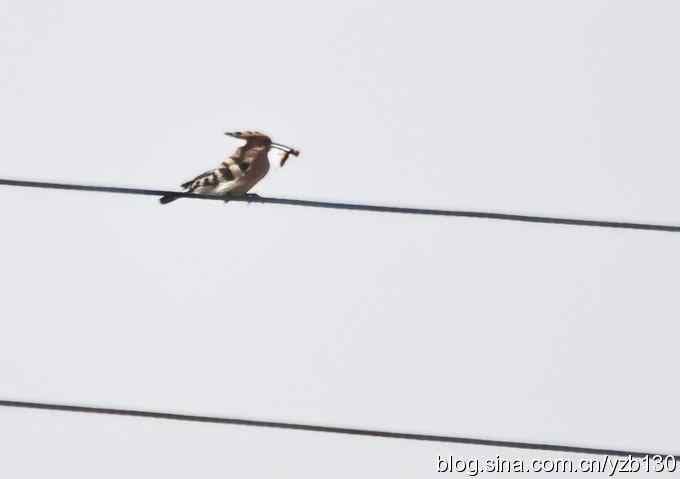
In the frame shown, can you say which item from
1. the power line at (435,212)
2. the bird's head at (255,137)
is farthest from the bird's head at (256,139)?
the power line at (435,212)

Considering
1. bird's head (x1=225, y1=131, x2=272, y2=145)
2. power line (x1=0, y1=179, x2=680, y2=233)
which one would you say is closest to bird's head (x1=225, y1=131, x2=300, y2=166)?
bird's head (x1=225, y1=131, x2=272, y2=145)

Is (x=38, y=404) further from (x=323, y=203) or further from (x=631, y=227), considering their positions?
(x=631, y=227)

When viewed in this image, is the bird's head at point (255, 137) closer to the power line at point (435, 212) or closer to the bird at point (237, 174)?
the bird at point (237, 174)

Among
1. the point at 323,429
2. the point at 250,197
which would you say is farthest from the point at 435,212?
the point at 250,197

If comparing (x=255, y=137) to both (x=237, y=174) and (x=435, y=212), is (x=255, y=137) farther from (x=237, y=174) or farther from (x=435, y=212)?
(x=435, y=212)

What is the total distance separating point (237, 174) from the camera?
7684mm

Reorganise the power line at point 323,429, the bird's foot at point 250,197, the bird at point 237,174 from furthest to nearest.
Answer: the bird at point 237,174 → the bird's foot at point 250,197 → the power line at point 323,429

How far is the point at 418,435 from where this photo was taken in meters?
5.15

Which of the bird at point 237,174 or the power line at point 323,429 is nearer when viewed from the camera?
the power line at point 323,429

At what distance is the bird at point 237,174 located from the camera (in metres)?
7.62

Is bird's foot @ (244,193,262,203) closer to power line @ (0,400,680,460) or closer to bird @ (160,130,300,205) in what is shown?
bird @ (160,130,300,205)

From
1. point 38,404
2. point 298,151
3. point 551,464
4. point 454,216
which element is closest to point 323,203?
point 454,216

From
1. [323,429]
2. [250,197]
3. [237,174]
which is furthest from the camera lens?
[237,174]

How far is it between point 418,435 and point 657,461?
1.04 metres
